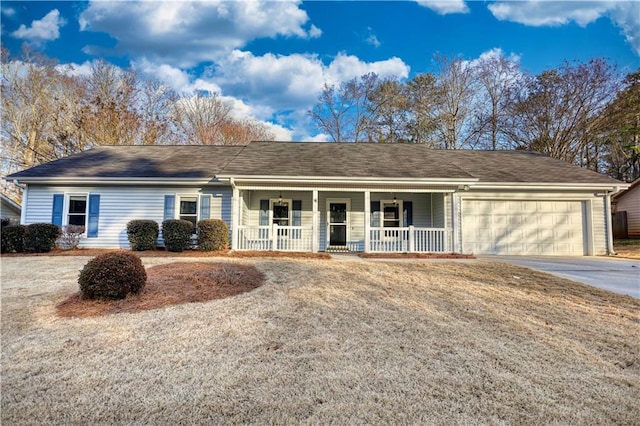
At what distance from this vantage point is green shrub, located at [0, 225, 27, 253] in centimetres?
1045

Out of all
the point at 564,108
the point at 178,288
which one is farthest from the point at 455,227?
the point at 564,108

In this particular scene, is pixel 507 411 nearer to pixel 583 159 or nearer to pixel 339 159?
pixel 339 159

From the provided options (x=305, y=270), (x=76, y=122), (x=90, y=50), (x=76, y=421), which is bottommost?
(x=76, y=421)

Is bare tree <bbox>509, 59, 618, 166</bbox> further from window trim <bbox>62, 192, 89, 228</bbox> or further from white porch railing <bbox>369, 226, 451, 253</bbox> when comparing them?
window trim <bbox>62, 192, 89, 228</bbox>

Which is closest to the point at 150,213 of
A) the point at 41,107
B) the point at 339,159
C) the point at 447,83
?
the point at 339,159

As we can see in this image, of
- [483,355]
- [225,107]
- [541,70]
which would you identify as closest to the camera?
[483,355]

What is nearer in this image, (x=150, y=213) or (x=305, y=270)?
(x=305, y=270)

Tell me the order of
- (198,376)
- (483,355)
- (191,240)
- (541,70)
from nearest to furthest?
(198,376)
(483,355)
(191,240)
(541,70)

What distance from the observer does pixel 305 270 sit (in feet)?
24.7

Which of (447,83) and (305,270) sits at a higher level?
(447,83)

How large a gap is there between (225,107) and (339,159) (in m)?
Answer: 20.2

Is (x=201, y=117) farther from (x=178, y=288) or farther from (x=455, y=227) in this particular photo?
(x=178, y=288)

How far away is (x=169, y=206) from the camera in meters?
12.2

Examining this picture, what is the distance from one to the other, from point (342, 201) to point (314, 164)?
1.92m
